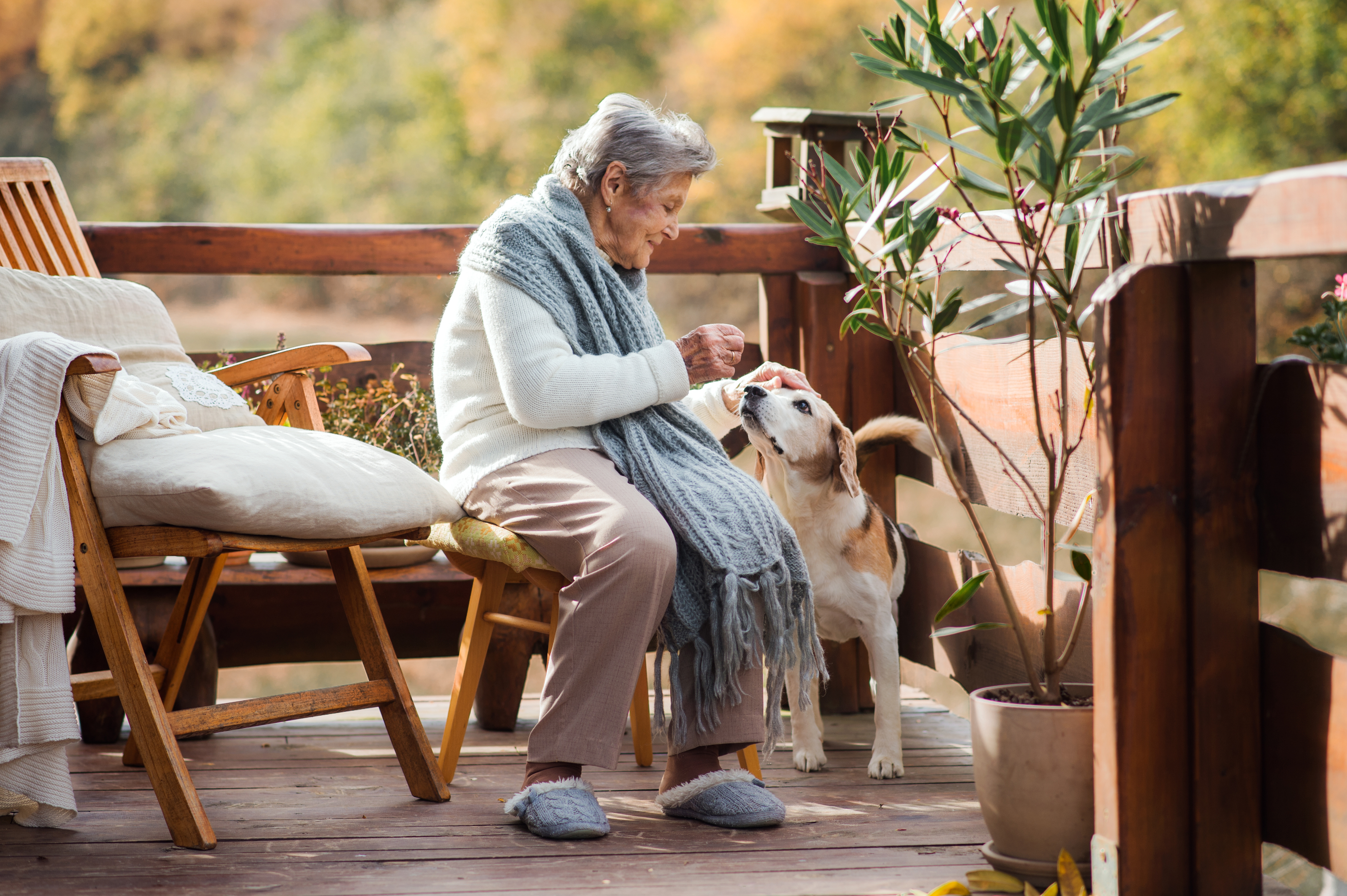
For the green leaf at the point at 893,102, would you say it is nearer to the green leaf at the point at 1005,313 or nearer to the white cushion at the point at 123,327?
the green leaf at the point at 1005,313

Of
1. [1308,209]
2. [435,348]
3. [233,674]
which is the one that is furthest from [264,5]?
[1308,209]

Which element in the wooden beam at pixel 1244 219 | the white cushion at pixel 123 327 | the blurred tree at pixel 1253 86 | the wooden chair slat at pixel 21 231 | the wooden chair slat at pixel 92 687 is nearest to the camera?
the wooden beam at pixel 1244 219

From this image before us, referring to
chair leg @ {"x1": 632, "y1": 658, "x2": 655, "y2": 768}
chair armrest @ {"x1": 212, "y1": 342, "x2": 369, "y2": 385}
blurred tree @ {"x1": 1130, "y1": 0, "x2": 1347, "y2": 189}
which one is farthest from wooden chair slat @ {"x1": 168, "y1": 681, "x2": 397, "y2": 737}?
blurred tree @ {"x1": 1130, "y1": 0, "x2": 1347, "y2": 189}

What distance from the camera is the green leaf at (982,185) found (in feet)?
4.99

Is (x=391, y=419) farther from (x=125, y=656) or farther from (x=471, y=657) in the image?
(x=125, y=656)

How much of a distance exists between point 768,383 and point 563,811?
35.6 inches

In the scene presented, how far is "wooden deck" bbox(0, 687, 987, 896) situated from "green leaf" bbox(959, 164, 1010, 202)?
950 millimetres

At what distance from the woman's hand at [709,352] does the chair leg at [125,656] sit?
0.97 metres

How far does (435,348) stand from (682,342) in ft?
1.47

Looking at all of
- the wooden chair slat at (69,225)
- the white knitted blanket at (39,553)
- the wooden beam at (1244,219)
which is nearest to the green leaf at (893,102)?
the wooden beam at (1244,219)

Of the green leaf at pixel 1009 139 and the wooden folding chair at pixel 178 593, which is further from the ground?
the green leaf at pixel 1009 139

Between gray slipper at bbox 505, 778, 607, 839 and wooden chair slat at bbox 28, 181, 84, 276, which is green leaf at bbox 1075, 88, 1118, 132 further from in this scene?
wooden chair slat at bbox 28, 181, 84, 276

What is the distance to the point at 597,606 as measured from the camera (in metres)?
1.84

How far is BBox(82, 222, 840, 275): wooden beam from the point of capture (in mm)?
2787
